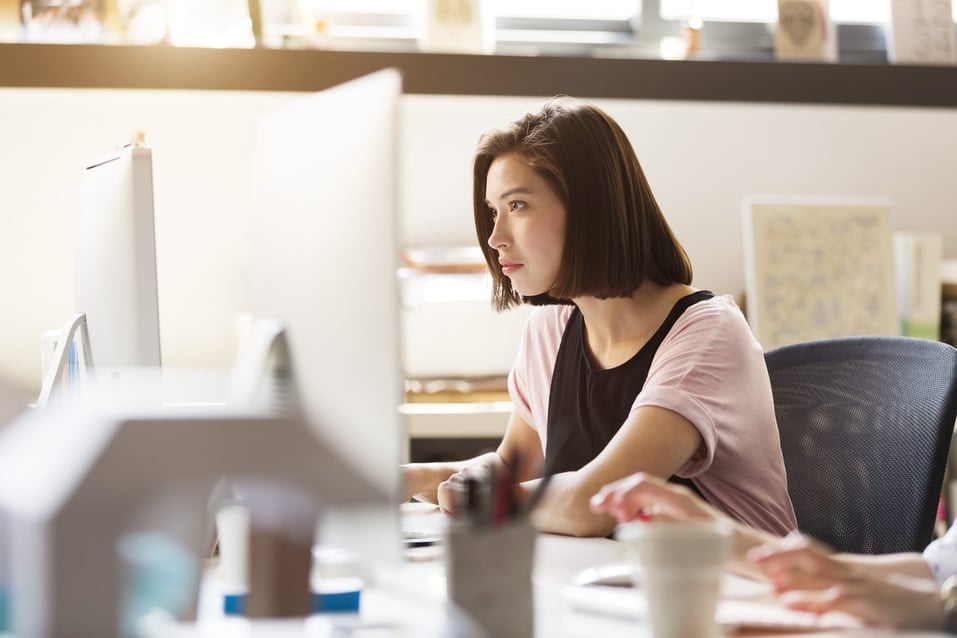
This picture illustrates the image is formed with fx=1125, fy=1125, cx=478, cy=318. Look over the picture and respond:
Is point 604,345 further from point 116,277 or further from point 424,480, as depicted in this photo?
point 116,277

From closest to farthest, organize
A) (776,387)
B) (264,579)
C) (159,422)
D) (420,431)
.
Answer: (159,422), (264,579), (776,387), (420,431)

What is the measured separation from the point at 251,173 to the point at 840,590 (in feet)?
7.04

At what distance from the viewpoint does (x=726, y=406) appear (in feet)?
4.91

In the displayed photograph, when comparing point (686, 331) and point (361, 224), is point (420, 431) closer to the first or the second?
point (686, 331)

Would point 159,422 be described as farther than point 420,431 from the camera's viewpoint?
No

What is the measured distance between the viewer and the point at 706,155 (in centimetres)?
298

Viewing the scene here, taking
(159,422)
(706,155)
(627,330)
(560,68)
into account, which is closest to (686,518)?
(159,422)

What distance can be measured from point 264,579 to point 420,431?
163cm

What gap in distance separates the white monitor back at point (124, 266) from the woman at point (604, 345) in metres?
0.44

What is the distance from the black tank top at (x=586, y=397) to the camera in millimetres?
1642

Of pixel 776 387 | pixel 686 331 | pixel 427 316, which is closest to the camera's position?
pixel 686 331

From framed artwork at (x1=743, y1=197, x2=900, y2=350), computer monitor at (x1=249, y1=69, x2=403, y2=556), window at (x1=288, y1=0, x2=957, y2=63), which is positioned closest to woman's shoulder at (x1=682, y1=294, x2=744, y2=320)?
computer monitor at (x1=249, y1=69, x2=403, y2=556)

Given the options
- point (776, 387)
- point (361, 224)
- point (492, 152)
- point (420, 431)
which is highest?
point (492, 152)

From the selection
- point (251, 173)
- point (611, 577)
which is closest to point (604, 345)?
point (611, 577)
